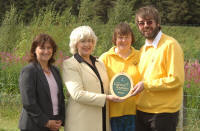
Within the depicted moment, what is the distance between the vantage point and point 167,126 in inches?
118

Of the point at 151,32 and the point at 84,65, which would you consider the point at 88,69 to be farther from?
the point at 151,32

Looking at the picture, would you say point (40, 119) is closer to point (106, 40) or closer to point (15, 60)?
point (15, 60)

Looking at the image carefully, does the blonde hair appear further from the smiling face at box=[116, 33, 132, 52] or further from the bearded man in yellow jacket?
the bearded man in yellow jacket

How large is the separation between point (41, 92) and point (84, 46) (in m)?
0.65

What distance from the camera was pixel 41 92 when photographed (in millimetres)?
2850

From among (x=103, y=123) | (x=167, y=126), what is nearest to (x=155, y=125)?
(x=167, y=126)

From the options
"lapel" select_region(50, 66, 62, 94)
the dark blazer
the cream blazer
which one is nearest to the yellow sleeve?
the cream blazer

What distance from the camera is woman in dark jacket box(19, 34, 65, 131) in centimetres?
280

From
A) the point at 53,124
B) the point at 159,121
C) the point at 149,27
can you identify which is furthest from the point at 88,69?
the point at 159,121

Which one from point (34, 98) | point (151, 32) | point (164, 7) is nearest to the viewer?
point (34, 98)

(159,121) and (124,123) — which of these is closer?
(159,121)

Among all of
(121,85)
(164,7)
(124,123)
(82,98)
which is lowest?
(124,123)

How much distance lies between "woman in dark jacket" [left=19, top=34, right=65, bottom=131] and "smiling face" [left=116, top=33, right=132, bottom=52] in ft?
2.40

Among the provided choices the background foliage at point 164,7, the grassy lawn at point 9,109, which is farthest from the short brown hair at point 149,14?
the background foliage at point 164,7
